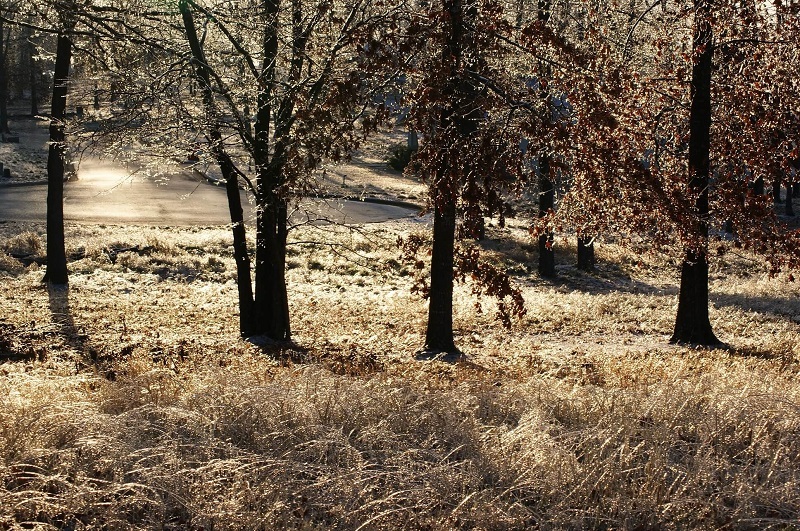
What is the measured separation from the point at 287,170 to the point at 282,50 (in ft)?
7.41

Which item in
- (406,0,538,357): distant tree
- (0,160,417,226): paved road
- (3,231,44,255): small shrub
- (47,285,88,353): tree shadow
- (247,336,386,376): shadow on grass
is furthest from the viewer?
(0,160,417,226): paved road

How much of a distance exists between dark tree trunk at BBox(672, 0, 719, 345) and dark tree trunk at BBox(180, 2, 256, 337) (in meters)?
7.04

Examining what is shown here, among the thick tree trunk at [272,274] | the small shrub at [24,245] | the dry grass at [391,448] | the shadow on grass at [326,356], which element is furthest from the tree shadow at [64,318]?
the small shrub at [24,245]

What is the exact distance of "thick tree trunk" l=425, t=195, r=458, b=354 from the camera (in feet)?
42.2

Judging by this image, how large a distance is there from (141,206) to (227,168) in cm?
1897

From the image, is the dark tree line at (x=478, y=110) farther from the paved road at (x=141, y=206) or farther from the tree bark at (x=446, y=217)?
the paved road at (x=141, y=206)

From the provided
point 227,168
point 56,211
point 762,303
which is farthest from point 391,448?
point 762,303

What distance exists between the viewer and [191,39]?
12.6 meters

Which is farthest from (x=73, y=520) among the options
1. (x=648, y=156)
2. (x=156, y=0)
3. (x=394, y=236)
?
(x=394, y=236)

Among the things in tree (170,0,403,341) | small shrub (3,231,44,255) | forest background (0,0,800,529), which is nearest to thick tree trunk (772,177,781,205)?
forest background (0,0,800,529)

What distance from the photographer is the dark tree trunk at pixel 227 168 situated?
12.0m

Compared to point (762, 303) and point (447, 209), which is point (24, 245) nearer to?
point (447, 209)

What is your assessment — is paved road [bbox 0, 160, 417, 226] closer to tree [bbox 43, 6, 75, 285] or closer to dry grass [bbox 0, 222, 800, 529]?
tree [bbox 43, 6, 75, 285]

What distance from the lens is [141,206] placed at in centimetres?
3050
